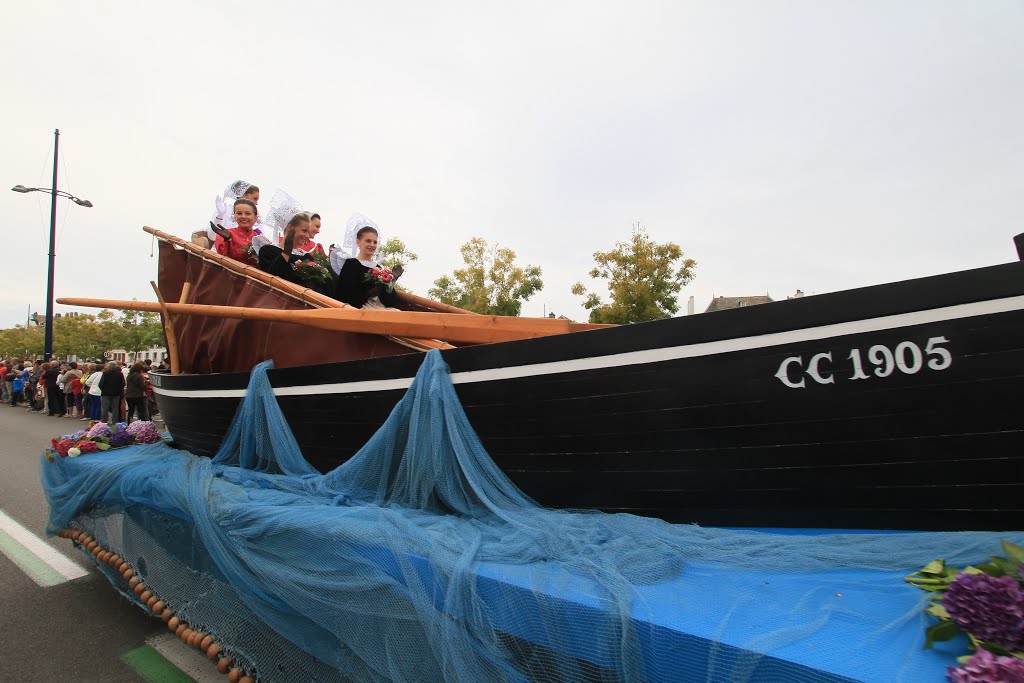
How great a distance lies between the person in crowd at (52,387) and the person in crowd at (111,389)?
701cm

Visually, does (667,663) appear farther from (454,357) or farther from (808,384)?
(454,357)

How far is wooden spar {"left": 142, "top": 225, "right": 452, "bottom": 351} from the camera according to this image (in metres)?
3.08

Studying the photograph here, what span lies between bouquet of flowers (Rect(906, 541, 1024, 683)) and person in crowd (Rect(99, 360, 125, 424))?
13.8 meters

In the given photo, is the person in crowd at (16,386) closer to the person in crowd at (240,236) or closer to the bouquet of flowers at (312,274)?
the person in crowd at (240,236)

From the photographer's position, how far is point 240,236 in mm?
5715

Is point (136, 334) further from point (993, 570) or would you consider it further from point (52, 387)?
point (993, 570)

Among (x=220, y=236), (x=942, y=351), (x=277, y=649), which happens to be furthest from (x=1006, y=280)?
(x=220, y=236)

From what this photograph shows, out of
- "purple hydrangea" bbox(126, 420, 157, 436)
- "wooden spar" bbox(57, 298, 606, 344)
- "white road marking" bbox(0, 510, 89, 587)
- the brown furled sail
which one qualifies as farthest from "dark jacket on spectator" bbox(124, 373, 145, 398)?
"wooden spar" bbox(57, 298, 606, 344)

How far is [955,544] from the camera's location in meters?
1.54

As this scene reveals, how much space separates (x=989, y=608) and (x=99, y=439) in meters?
5.62

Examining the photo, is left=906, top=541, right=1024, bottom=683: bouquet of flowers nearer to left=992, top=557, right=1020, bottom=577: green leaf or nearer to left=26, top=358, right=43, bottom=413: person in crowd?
left=992, top=557, right=1020, bottom=577: green leaf

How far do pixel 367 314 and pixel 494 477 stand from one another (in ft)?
3.70

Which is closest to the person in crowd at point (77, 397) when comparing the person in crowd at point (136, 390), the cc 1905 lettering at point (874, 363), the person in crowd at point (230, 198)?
the person in crowd at point (136, 390)

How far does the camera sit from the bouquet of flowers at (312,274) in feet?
14.8
